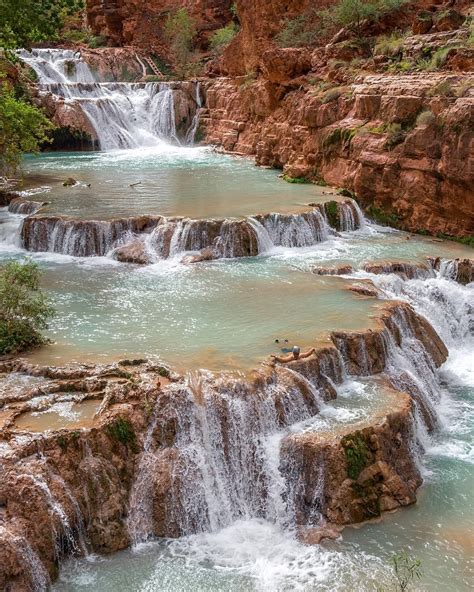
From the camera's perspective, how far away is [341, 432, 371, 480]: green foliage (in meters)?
8.39

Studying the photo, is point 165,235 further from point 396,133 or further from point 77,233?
point 396,133

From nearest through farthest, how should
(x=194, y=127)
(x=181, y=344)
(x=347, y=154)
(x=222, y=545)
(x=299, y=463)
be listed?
(x=222, y=545) → (x=299, y=463) → (x=181, y=344) → (x=347, y=154) → (x=194, y=127)

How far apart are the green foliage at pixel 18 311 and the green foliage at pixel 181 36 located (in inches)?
1101

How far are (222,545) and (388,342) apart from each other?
172 inches

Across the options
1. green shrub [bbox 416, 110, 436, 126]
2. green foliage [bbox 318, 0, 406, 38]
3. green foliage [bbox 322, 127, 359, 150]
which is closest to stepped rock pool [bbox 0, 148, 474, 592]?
green foliage [bbox 322, 127, 359, 150]

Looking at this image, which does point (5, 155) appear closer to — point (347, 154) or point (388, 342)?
point (347, 154)

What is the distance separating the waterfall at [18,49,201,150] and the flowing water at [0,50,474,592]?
10.9 m

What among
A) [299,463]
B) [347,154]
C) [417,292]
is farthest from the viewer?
[347,154]

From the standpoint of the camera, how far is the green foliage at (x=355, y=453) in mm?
8391

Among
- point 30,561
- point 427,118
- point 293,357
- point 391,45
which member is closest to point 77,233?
point 293,357

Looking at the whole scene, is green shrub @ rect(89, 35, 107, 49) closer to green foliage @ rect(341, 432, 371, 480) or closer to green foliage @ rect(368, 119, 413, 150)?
green foliage @ rect(368, 119, 413, 150)

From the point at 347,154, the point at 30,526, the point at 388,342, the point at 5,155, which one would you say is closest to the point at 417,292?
the point at 388,342

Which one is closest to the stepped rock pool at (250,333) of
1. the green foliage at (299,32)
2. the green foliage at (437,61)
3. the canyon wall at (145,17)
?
the green foliage at (437,61)

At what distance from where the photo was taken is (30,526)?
7.23m
